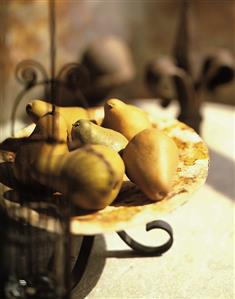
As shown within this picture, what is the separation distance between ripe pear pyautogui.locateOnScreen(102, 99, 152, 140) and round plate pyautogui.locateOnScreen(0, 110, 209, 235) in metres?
0.12

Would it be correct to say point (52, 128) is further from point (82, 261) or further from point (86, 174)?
point (82, 261)

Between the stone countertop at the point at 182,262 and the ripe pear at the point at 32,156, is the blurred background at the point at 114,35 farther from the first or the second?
the ripe pear at the point at 32,156

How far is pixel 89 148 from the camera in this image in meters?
0.92

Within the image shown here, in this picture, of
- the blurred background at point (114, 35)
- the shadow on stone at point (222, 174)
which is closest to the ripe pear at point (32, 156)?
the shadow on stone at point (222, 174)

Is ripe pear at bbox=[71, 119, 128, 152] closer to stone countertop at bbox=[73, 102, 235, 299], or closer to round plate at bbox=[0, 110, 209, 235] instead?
round plate at bbox=[0, 110, 209, 235]

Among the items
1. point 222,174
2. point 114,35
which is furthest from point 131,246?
point 114,35

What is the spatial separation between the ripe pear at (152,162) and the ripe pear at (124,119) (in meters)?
0.10

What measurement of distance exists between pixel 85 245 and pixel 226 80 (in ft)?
3.49

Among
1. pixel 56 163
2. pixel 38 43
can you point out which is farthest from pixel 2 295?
pixel 38 43

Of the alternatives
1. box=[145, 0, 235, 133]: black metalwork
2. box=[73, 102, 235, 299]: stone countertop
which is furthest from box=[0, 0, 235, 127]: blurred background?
box=[73, 102, 235, 299]: stone countertop

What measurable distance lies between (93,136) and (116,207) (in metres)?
0.15

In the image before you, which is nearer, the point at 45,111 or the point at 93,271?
the point at 45,111

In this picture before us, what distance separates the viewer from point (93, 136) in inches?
39.7

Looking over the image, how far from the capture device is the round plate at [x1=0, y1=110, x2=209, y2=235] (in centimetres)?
87
